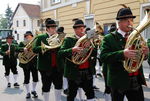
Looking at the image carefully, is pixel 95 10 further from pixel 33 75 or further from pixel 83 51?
pixel 83 51

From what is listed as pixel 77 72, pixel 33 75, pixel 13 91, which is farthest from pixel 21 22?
pixel 77 72

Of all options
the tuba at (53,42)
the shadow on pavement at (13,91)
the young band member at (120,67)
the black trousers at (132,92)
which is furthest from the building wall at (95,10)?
the black trousers at (132,92)

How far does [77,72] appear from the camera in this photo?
4551 mm

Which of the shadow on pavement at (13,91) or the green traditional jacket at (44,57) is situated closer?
the green traditional jacket at (44,57)

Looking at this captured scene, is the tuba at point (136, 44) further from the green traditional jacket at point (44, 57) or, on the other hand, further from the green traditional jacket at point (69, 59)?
the green traditional jacket at point (44, 57)

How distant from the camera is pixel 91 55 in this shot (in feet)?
15.2

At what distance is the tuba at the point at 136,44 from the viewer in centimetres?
311

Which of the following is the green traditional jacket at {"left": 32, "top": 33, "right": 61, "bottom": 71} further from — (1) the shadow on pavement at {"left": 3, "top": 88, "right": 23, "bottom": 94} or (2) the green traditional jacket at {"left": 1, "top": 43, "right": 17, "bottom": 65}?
(2) the green traditional jacket at {"left": 1, "top": 43, "right": 17, "bottom": 65}

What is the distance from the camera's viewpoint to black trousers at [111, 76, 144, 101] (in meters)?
3.40

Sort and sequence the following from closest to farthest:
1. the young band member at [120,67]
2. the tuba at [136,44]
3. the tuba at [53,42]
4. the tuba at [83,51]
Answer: the tuba at [136,44] → the young band member at [120,67] → the tuba at [83,51] → the tuba at [53,42]

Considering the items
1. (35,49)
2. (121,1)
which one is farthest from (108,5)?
(35,49)

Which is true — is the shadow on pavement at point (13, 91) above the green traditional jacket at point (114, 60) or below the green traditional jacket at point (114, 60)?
below

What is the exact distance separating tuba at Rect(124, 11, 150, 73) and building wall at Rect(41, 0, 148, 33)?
263 inches

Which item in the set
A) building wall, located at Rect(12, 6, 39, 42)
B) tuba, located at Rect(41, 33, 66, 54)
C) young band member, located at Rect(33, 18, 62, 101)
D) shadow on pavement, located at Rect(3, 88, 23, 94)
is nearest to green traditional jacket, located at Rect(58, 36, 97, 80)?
tuba, located at Rect(41, 33, 66, 54)
